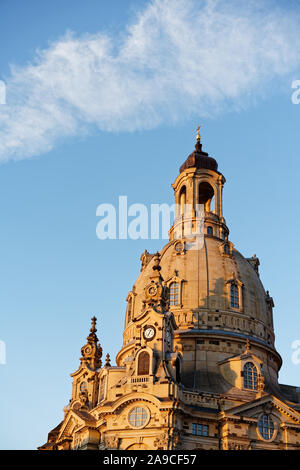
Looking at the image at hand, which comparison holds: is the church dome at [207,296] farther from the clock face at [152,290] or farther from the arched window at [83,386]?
the arched window at [83,386]

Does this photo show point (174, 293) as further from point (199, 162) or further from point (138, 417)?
point (199, 162)

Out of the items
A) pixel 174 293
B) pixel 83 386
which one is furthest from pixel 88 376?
Answer: pixel 174 293

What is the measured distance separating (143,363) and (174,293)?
41.6ft

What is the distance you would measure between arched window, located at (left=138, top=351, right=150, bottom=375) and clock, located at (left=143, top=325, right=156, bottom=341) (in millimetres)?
1832

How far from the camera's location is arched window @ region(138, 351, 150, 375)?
179 ft

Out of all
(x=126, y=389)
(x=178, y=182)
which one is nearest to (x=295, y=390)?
(x=126, y=389)

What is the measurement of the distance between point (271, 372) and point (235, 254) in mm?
14352

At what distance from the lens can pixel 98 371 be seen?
69.2 metres

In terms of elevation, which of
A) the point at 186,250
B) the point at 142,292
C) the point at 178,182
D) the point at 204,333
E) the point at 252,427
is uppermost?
the point at 178,182

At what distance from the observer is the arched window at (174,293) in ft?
215

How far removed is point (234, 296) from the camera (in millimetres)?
66000

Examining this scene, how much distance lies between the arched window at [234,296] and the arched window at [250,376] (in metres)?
8.14
